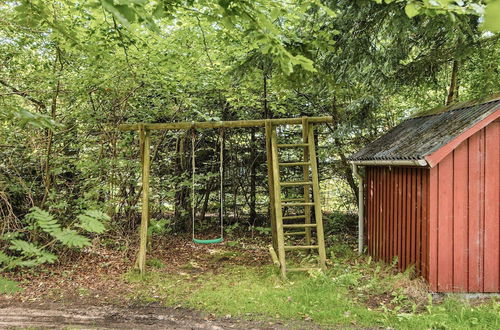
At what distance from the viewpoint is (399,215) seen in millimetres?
6332

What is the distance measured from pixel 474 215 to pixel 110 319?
504 cm

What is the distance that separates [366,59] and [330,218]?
4941mm

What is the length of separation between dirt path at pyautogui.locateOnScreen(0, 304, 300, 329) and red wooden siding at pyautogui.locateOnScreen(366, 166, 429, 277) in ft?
8.13

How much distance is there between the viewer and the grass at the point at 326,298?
180 inches

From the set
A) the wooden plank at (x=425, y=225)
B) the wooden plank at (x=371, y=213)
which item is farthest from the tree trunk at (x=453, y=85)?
the wooden plank at (x=425, y=225)

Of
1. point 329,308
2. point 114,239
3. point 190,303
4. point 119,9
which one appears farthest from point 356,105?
point 119,9

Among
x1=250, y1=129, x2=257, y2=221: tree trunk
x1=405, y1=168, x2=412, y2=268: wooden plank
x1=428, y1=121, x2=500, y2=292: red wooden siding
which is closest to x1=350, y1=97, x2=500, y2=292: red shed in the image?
x1=428, y1=121, x2=500, y2=292: red wooden siding

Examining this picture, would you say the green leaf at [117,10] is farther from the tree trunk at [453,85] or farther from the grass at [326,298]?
the tree trunk at [453,85]

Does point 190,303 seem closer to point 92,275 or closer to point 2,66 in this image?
point 92,275

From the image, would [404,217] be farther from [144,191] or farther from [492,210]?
[144,191]

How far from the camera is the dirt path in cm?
457

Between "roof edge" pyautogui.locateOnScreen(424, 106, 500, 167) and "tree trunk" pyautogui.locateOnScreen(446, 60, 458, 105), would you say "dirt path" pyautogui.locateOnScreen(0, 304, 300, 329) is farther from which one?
"tree trunk" pyautogui.locateOnScreen(446, 60, 458, 105)

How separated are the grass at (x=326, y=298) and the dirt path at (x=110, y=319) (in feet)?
0.87

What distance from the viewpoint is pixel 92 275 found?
21.4 feet
